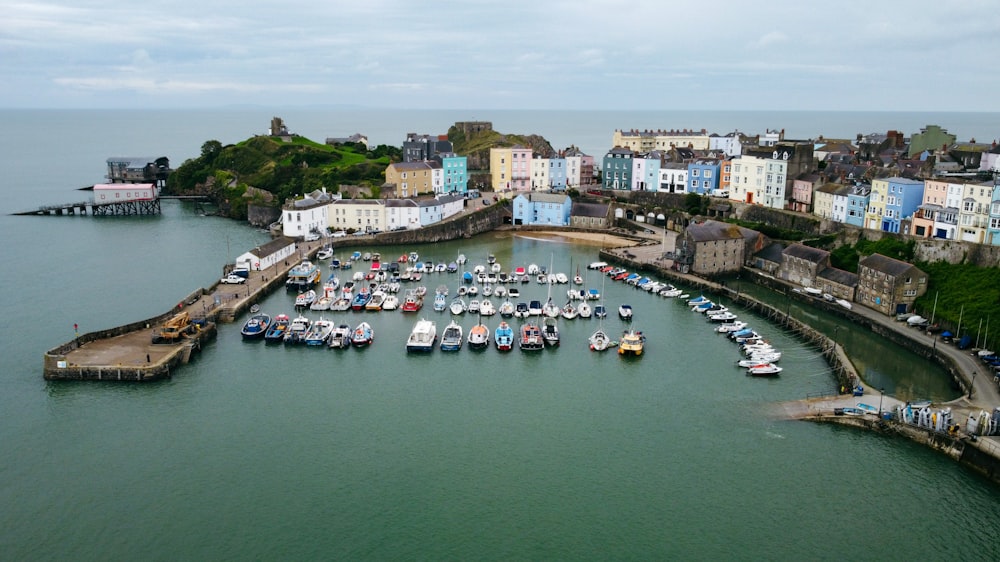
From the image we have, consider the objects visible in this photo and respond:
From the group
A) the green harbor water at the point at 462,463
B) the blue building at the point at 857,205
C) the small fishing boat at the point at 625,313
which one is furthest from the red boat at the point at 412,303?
the blue building at the point at 857,205

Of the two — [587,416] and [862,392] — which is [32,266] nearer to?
[587,416]

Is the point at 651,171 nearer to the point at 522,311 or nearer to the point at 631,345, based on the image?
the point at 522,311

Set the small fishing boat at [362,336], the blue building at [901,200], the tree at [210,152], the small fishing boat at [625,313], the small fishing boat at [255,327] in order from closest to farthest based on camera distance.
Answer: the small fishing boat at [362,336] → the small fishing boat at [255,327] → the small fishing boat at [625,313] → the blue building at [901,200] → the tree at [210,152]

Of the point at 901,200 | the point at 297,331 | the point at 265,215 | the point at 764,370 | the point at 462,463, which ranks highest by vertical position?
the point at 901,200

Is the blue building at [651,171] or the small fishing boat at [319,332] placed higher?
the blue building at [651,171]

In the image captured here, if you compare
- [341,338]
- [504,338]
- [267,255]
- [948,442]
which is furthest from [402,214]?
[948,442]

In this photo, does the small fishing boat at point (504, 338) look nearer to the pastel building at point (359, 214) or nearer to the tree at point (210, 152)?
the pastel building at point (359, 214)

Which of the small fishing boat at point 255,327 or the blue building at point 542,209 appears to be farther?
the blue building at point 542,209

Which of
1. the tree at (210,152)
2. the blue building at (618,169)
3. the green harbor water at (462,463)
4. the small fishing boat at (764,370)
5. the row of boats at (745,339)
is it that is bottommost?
the green harbor water at (462,463)
